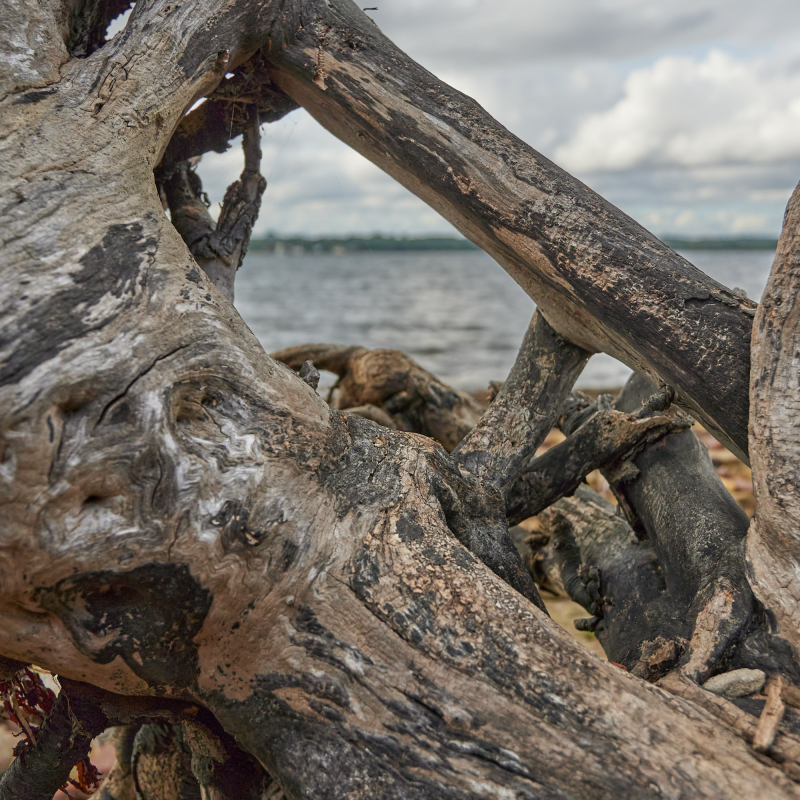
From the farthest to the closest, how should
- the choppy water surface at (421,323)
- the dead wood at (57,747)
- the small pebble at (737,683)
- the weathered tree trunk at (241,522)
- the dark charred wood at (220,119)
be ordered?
the choppy water surface at (421,323) < the dark charred wood at (220,119) < the dead wood at (57,747) < the small pebble at (737,683) < the weathered tree trunk at (241,522)

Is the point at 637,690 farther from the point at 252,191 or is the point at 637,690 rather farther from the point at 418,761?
the point at 252,191

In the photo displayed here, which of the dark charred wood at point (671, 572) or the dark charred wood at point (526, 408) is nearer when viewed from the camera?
the dark charred wood at point (671, 572)

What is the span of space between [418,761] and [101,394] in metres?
1.01

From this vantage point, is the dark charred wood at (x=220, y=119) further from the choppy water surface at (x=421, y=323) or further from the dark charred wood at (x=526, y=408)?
the choppy water surface at (x=421, y=323)

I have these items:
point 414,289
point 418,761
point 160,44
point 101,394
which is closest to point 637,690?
point 418,761

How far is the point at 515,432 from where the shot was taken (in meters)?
2.43

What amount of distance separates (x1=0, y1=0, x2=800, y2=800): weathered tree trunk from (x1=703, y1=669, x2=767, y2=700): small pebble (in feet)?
0.48

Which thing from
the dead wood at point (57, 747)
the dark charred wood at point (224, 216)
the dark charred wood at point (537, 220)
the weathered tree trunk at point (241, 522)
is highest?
the dark charred wood at point (537, 220)

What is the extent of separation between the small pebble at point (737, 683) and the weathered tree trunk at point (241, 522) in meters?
0.15

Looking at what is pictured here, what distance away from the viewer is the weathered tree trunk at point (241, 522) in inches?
51.3

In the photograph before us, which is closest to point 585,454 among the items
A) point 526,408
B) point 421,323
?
point 526,408

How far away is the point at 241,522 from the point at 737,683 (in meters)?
1.25

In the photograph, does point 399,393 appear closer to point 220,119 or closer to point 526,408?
point 526,408

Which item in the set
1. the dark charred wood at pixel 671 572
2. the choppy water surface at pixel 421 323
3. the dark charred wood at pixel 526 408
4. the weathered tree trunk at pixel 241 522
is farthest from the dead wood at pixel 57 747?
the choppy water surface at pixel 421 323
